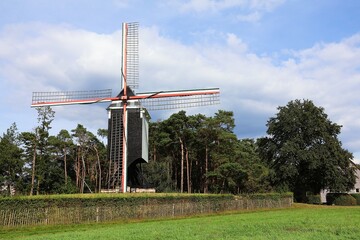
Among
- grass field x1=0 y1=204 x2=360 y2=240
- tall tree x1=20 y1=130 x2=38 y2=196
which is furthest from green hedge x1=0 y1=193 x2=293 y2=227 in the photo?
tall tree x1=20 y1=130 x2=38 y2=196

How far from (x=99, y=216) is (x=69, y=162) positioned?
38.0m

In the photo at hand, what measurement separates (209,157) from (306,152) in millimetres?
14977

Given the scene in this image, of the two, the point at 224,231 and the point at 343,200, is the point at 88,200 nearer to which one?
the point at 224,231

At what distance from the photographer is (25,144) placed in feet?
168

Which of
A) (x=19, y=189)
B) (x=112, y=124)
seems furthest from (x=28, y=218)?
(x=19, y=189)

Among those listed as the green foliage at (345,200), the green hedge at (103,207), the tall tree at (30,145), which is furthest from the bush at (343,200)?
the tall tree at (30,145)

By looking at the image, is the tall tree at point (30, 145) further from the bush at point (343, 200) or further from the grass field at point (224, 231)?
the bush at point (343, 200)

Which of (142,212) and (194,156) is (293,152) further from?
(142,212)

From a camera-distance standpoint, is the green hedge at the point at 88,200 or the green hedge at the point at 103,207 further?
the green hedge at the point at 88,200

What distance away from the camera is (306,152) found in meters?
45.6

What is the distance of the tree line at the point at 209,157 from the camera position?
152 ft

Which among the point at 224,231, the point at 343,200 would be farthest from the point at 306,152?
the point at 224,231

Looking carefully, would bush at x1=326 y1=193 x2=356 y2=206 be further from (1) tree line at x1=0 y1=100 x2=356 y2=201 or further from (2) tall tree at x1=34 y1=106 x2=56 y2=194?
(2) tall tree at x1=34 y1=106 x2=56 y2=194

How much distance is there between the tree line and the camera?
1820 inches
